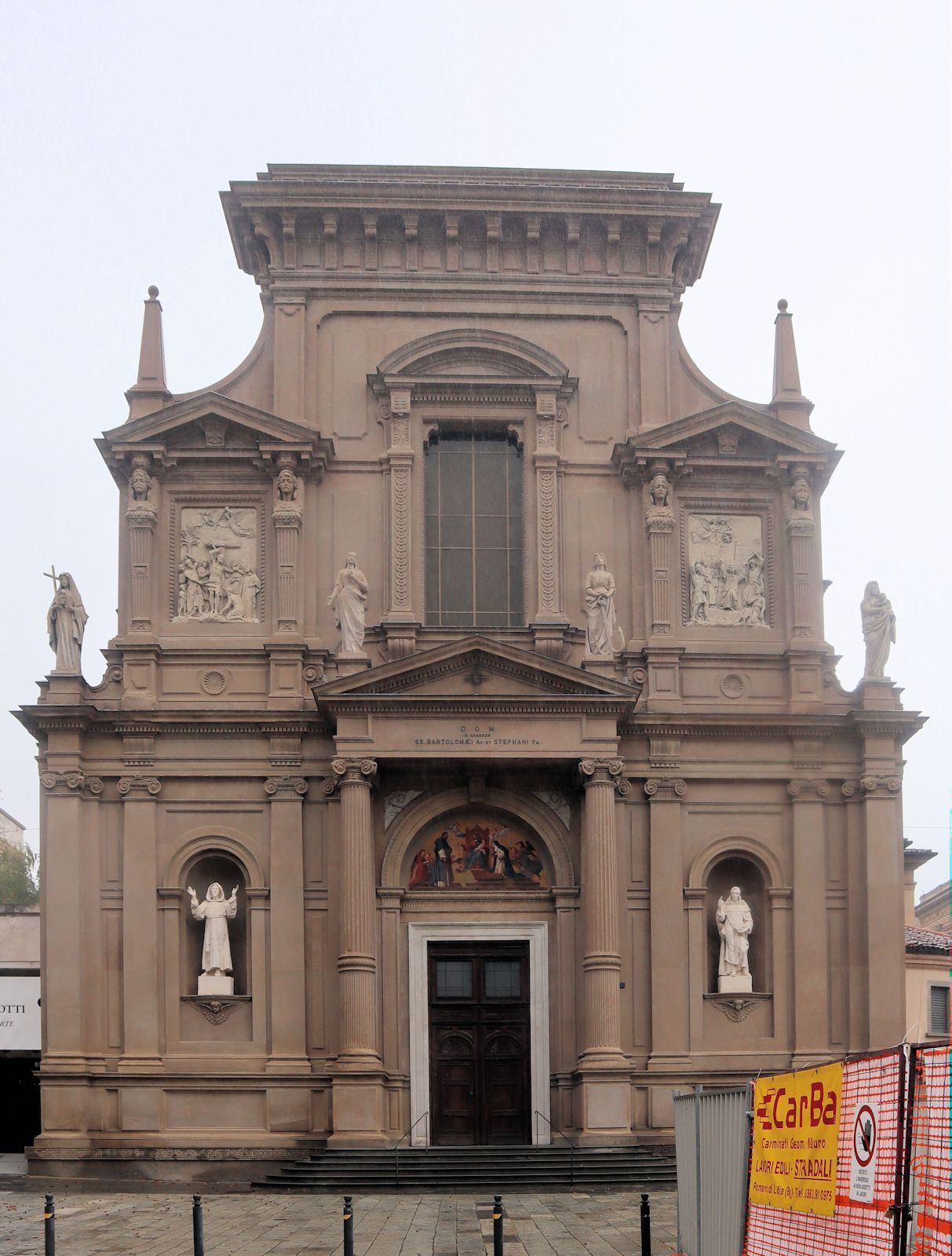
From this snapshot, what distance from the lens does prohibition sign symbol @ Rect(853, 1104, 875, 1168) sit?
461 inches

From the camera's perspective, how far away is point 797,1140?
1353 cm

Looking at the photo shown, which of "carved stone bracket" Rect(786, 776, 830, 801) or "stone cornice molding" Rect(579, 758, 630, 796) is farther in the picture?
"carved stone bracket" Rect(786, 776, 830, 801)

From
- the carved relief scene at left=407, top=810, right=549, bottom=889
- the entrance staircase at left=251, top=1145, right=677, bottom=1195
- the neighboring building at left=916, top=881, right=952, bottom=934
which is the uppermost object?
the carved relief scene at left=407, top=810, right=549, bottom=889

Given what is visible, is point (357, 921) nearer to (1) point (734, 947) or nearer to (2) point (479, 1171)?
(2) point (479, 1171)

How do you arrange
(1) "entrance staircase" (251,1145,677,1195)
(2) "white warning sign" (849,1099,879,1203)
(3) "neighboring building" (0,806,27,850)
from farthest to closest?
1. (3) "neighboring building" (0,806,27,850)
2. (1) "entrance staircase" (251,1145,677,1195)
3. (2) "white warning sign" (849,1099,879,1203)

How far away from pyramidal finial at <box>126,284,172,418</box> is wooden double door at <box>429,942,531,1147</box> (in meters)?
11.5

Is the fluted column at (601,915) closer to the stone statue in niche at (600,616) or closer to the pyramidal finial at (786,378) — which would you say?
the stone statue in niche at (600,616)

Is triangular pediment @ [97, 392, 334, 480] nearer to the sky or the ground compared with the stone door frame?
nearer to the sky

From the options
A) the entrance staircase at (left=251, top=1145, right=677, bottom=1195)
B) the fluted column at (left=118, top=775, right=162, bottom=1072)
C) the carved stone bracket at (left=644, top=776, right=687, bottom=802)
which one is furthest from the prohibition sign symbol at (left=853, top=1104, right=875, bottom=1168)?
the fluted column at (left=118, top=775, right=162, bottom=1072)

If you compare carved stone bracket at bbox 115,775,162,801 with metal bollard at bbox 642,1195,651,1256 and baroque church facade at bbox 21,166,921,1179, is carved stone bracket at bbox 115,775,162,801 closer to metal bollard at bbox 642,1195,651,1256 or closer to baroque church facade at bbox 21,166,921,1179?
baroque church facade at bbox 21,166,921,1179

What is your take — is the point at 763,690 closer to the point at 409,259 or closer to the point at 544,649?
the point at 544,649

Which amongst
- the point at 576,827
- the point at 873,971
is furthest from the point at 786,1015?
the point at 576,827

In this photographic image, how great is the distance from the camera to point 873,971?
3288 cm

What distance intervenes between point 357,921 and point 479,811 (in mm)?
3428
